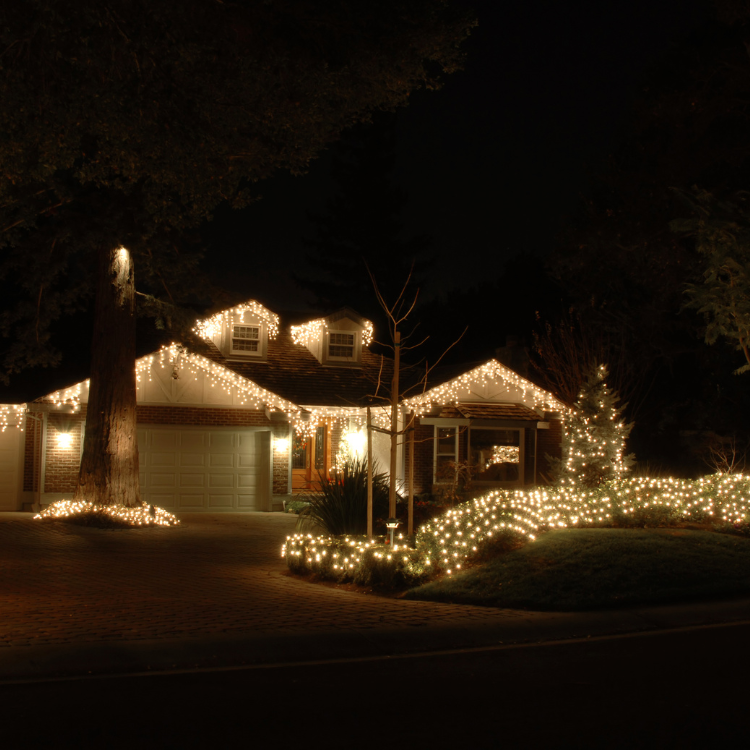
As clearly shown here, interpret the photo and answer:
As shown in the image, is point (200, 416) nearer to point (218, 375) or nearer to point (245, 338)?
point (218, 375)

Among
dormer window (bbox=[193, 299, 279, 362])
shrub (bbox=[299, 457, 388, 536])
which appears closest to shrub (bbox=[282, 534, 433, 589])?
shrub (bbox=[299, 457, 388, 536])

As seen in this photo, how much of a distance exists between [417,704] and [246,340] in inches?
791

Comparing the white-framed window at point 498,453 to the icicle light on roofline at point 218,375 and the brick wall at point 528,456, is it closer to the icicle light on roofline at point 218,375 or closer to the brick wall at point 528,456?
the brick wall at point 528,456

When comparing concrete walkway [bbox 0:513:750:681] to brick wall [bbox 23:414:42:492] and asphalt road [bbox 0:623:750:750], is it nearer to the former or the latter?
asphalt road [bbox 0:623:750:750]

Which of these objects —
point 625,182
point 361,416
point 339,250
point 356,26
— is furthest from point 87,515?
point 339,250

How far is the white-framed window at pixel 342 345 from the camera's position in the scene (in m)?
26.2

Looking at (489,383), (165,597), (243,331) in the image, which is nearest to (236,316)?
(243,331)

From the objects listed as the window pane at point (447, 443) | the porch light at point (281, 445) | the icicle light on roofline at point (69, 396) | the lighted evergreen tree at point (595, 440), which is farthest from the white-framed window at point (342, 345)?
the lighted evergreen tree at point (595, 440)

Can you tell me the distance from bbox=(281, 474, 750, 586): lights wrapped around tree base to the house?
16.8 ft

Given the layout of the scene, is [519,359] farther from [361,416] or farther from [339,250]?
[339,250]

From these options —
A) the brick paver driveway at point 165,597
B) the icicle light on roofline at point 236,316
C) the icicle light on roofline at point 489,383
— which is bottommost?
the brick paver driveway at point 165,597

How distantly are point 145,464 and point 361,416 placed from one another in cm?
618

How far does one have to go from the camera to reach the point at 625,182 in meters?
21.6

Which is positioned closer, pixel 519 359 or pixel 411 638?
pixel 411 638
